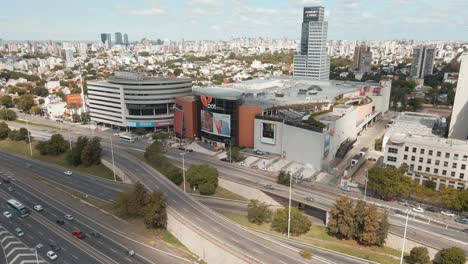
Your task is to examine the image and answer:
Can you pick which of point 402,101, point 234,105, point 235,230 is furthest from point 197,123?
point 402,101

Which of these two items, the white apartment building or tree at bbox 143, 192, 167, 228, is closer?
tree at bbox 143, 192, 167, 228

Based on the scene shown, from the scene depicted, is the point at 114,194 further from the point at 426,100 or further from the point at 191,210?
the point at 426,100

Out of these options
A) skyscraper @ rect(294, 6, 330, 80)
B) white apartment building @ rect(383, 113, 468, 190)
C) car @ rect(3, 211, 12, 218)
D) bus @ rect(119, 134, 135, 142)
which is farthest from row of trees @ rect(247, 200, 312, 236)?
skyscraper @ rect(294, 6, 330, 80)

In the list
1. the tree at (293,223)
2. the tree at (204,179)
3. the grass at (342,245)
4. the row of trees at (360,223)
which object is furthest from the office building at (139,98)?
the row of trees at (360,223)

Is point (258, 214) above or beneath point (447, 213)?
beneath

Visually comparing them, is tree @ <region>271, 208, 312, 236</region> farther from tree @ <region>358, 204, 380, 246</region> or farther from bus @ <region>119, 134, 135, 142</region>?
bus @ <region>119, 134, 135, 142</region>

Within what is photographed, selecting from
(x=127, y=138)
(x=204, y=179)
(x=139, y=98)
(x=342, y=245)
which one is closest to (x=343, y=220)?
(x=342, y=245)

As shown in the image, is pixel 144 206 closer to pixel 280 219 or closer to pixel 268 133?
pixel 280 219
